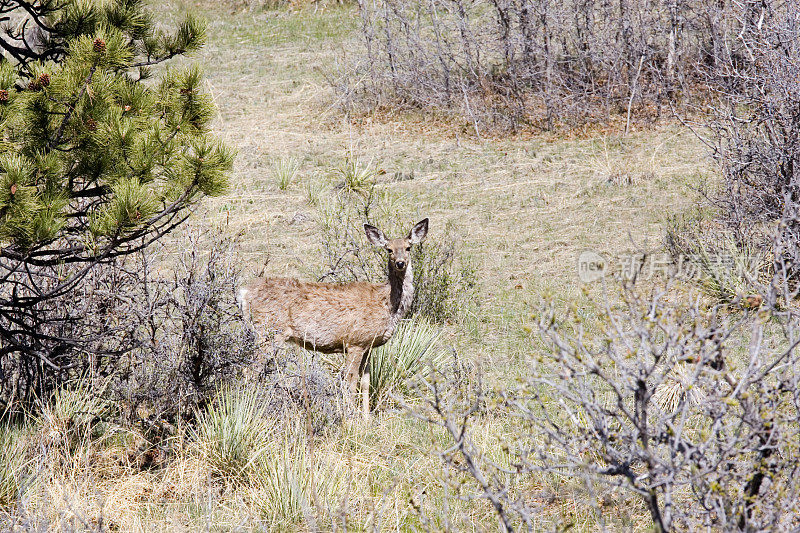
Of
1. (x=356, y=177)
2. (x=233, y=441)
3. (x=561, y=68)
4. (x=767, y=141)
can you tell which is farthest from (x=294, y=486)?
(x=561, y=68)

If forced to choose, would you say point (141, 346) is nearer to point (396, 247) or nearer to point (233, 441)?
point (233, 441)

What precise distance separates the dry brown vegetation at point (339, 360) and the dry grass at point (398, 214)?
3cm

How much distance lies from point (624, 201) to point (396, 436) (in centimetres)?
762

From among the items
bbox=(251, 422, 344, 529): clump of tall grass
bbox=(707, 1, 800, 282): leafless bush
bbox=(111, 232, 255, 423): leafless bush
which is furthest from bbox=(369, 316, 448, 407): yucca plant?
bbox=(707, 1, 800, 282): leafless bush

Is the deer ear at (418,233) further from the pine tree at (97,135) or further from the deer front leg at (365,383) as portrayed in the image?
the pine tree at (97,135)

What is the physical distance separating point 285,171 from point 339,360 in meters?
6.97

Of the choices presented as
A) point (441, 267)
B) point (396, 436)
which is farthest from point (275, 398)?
point (441, 267)

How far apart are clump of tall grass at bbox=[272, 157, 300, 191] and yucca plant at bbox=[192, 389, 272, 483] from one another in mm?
8681

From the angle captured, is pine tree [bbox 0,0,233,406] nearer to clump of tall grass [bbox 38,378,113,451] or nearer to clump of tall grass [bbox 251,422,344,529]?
clump of tall grass [bbox 38,378,113,451]

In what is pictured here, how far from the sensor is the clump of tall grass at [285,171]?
→ 1467cm

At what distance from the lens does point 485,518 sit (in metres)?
5.40

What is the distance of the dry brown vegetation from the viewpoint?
17.8 feet

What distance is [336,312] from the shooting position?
780 centimetres

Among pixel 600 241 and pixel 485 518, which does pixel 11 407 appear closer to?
pixel 485 518
